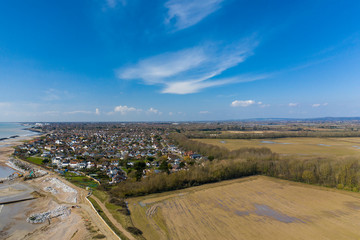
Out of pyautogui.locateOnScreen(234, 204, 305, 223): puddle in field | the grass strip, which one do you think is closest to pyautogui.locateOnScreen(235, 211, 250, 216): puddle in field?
pyautogui.locateOnScreen(234, 204, 305, 223): puddle in field

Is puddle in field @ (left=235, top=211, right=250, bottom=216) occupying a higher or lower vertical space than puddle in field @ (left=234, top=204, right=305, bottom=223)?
higher

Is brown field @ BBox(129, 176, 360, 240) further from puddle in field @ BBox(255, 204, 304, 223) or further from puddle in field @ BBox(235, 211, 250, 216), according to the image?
puddle in field @ BBox(235, 211, 250, 216)

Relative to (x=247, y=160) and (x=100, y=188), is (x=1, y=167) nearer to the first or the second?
(x=100, y=188)

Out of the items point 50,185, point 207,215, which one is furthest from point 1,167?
point 207,215

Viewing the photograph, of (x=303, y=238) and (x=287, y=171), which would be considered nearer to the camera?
(x=303, y=238)

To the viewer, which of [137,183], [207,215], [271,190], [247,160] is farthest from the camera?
[247,160]

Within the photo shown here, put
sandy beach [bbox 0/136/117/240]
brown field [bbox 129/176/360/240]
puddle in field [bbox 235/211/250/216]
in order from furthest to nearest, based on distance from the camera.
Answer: puddle in field [bbox 235/211/250/216] → brown field [bbox 129/176/360/240] → sandy beach [bbox 0/136/117/240]

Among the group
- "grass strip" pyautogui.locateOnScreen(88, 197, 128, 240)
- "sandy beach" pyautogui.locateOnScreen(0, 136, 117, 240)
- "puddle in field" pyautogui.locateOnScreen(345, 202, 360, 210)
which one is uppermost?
"grass strip" pyautogui.locateOnScreen(88, 197, 128, 240)
